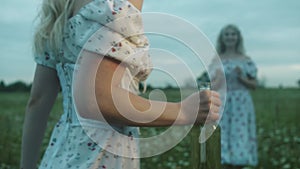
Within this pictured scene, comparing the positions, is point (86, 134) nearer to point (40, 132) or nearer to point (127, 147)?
point (127, 147)

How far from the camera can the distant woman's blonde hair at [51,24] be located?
1.67 m

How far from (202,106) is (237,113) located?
20.1ft

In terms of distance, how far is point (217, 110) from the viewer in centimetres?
138

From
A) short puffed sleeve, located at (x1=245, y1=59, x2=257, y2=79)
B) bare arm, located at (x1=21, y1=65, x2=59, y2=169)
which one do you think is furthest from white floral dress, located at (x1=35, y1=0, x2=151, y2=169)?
short puffed sleeve, located at (x1=245, y1=59, x2=257, y2=79)

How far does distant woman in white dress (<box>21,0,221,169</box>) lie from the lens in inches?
56.9

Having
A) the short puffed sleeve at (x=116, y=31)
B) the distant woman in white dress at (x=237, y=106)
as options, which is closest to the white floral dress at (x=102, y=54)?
the short puffed sleeve at (x=116, y=31)

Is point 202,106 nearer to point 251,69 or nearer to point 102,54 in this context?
point 102,54

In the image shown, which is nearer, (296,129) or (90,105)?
(90,105)

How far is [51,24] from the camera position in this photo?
5.65ft

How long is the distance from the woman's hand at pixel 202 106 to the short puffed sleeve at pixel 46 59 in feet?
1.67

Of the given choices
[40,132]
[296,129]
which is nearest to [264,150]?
[296,129]

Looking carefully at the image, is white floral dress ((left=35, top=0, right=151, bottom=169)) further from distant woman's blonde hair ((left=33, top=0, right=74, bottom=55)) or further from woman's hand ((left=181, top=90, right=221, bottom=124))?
woman's hand ((left=181, top=90, right=221, bottom=124))

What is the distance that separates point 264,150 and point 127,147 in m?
5.86

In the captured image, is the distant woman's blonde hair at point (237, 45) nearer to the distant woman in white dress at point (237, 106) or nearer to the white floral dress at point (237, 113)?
the distant woman in white dress at point (237, 106)
